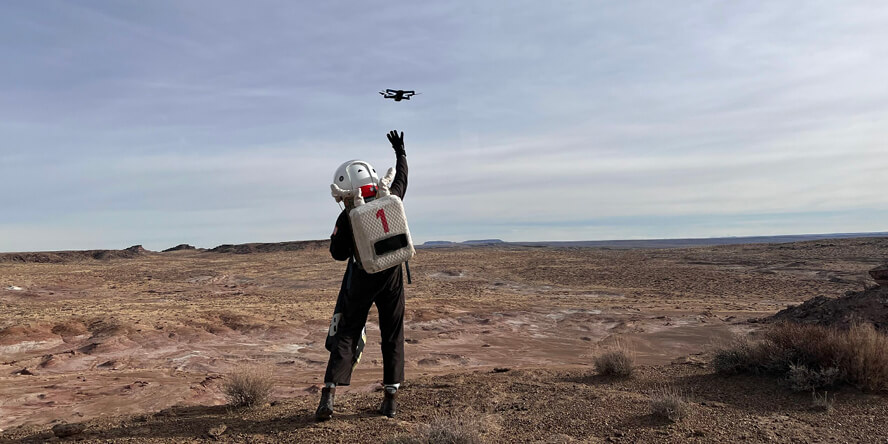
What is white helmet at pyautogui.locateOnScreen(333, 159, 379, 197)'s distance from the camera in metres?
4.86

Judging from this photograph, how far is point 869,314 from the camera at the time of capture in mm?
9797

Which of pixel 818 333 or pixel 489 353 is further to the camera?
pixel 489 353

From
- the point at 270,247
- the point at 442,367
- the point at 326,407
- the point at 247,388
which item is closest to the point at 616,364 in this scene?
the point at 326,407

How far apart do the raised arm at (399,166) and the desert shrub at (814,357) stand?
4361 mm

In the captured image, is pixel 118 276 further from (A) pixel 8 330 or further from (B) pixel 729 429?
(B) pixel 729 429

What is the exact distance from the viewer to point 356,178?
4867 millimetres

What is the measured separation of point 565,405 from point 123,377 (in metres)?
7.08

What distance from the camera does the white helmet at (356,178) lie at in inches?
191

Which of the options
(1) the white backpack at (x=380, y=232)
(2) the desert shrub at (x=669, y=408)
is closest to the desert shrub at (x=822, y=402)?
(2) the desert shrub at (x=669, y=408)

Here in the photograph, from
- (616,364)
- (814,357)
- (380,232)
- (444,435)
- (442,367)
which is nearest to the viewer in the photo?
(444,435)

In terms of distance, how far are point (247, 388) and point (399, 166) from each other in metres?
2.76

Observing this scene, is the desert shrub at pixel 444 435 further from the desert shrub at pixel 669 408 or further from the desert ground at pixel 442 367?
the desert shrub at pixel 669 408

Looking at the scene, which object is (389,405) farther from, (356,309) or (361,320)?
(356,309)

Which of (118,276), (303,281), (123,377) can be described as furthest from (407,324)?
(118,276)
